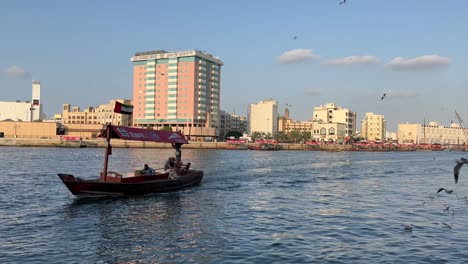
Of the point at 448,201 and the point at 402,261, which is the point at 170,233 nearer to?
the point at 402,261

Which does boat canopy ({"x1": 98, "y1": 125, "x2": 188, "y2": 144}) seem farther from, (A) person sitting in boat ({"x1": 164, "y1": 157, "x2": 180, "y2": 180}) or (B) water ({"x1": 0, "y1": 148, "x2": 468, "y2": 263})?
(B) water ({"x1": 0, "y1": 148, "x2": 468, "y2": 263})

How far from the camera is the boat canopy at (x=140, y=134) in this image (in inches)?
1206

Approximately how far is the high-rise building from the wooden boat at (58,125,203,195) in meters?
141

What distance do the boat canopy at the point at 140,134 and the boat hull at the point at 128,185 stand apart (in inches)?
126

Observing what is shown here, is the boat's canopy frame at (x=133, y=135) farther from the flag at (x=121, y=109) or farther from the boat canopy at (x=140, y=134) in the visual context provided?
the flag at (x=121, y=109)

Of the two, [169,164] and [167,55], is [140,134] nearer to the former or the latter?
[169,164]

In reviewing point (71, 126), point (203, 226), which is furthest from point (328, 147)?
point (203, 226)

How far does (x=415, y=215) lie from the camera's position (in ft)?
82.8

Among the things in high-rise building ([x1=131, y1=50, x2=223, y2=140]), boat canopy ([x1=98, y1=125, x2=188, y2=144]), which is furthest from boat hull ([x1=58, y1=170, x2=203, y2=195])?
high-rise building ([x1=131, y1=50, x2=223, y2=140])

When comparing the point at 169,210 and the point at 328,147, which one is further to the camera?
the point at 328,147

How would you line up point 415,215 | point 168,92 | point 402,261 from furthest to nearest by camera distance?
point 168,92
point 415,215
point 402,261

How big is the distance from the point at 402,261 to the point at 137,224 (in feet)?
40.9

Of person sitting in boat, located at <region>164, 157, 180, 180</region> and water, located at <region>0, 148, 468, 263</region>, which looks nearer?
water, located at <region>0, 148, 468, 263</region>

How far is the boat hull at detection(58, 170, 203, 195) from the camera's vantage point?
2805 cm
